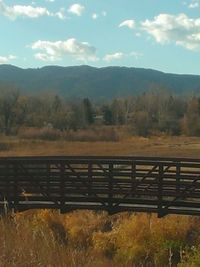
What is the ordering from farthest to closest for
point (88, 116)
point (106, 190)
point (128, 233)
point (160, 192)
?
point (88, 116) < point (128, 233) < point (106, 190) < point (160, 192)

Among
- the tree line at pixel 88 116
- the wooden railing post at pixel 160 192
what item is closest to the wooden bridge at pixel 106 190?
the wooden railing post at pixel 160 192

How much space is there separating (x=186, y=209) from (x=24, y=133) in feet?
182

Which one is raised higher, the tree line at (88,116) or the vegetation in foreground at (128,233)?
the tree line at (88,116)

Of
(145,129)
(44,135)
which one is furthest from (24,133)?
(145,129)

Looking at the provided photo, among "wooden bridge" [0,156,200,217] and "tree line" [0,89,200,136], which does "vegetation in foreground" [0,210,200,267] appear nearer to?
"wooden bridge" [0,156,200,217]

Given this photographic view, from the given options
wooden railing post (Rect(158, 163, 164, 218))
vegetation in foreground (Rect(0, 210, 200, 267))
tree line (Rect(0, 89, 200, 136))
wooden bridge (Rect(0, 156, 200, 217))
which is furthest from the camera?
tree line (Rect(0, 89, 200, 136))

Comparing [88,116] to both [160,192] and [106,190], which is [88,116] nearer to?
[106,190]

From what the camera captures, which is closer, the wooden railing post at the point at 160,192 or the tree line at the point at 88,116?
the wooden railing post at the point at 160,192

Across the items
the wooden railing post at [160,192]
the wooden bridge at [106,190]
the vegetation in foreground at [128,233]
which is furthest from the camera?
the vegetation in foreground at [128,233]

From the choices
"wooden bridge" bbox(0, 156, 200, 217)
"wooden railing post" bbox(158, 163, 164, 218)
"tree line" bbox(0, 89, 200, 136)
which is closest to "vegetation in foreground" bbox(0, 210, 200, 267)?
"wooden bridge" bbox(0, 156, 200, 217)

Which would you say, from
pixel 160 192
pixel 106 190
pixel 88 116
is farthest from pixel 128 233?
pixel 88 116

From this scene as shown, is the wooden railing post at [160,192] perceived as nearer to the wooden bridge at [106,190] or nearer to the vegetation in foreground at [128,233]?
the wooden bridge at [106,190]

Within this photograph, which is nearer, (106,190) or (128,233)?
(106,190)

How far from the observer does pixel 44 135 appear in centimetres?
6850
